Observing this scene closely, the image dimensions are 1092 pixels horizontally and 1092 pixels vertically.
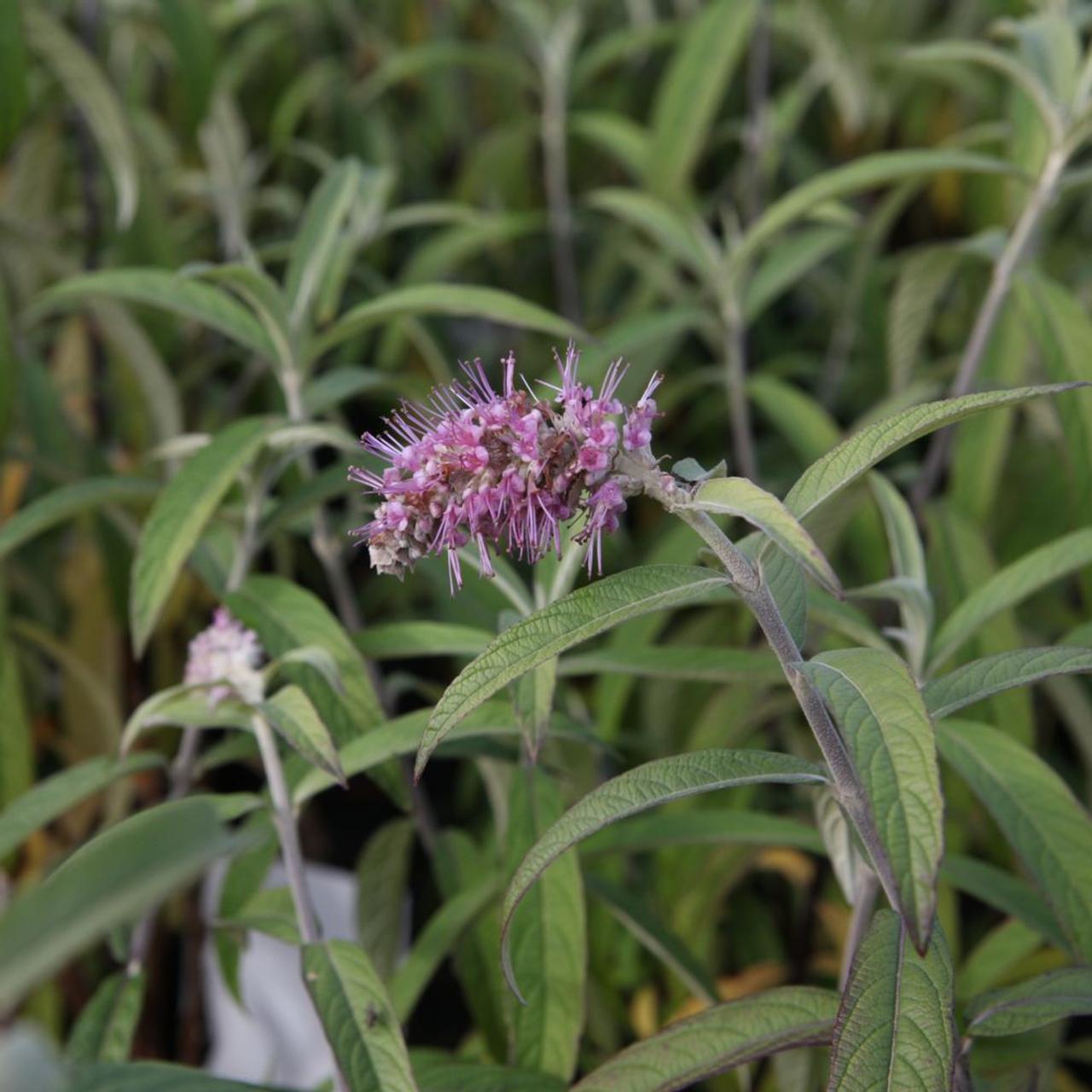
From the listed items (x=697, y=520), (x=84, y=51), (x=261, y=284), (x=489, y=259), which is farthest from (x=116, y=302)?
(x=697, y=520)

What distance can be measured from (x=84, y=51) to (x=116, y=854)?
3.53ft

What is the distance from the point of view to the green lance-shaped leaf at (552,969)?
757 mm

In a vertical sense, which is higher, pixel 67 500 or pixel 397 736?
pixel 67 500

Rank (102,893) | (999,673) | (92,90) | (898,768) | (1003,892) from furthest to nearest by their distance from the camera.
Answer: (92,90) < (1003,892) < (999,673) < (898,768) < (102,893)

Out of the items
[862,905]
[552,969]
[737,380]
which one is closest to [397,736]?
[552,969]

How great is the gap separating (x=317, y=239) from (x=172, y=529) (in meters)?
0.30

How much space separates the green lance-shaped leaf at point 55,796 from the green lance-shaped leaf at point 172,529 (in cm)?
10

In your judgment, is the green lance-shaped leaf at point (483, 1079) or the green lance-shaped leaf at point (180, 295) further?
the green lance-shaped leaf at point (180, 295)

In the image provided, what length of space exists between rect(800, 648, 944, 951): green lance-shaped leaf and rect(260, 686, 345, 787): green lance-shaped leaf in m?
0.28

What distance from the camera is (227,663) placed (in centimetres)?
77

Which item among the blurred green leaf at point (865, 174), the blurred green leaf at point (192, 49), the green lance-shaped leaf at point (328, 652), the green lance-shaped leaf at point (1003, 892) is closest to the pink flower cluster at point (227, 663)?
the green lance-shaped leaf at point (328, 652)

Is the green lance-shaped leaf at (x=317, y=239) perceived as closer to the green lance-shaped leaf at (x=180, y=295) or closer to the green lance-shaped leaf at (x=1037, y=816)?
the green lance-shaped leaf at (x=180, y=295)

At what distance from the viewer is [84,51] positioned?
1.18 meters

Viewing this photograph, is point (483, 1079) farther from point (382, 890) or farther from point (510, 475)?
point (510, 475)
